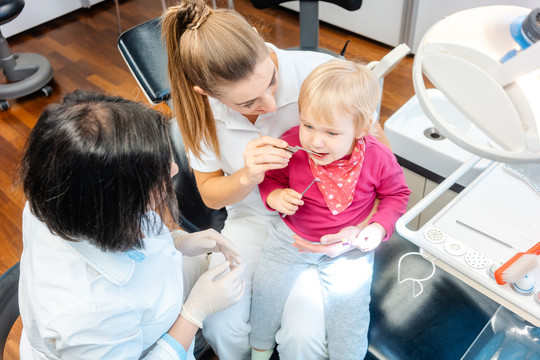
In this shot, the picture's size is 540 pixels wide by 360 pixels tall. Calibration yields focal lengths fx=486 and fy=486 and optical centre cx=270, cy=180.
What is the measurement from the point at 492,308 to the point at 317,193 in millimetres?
641

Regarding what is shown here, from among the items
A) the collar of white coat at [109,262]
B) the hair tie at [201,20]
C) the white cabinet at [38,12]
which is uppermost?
the hair tie at [201,20]

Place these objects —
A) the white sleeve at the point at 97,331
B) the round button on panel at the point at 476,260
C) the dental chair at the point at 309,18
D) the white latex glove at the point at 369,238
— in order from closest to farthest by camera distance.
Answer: the white sleeve at the point at 97,331
the round button on panel at the point at 476,260
the white latex glove at the point at 369,238
the dental chair at the point at 309,18

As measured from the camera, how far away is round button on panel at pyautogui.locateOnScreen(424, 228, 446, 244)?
1.20m

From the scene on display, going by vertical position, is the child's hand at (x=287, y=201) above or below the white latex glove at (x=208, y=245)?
above

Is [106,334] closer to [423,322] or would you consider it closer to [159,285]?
[159,285]

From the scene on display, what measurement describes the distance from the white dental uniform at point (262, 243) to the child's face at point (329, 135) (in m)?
0.20

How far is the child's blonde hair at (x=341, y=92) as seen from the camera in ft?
3.94

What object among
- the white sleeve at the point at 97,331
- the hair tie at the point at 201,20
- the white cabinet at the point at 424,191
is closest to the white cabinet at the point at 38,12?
the hair tie at the point at 201,20

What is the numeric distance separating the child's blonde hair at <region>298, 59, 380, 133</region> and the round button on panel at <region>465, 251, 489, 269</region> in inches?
16.1

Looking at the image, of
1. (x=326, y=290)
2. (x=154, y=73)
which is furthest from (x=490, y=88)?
(x=154, y=73)

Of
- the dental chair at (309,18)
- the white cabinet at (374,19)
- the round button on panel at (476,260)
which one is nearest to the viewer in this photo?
the round button on panel at (476,260)

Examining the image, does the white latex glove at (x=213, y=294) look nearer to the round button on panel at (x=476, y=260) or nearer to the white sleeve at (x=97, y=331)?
the white sleeve at (x=97, y=331)

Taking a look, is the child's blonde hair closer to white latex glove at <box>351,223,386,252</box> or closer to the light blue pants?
white latex glove at <box>351,223,386,252</box>

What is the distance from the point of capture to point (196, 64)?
121cm
